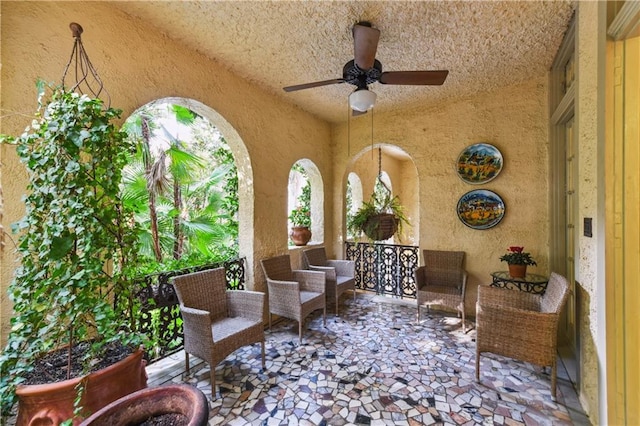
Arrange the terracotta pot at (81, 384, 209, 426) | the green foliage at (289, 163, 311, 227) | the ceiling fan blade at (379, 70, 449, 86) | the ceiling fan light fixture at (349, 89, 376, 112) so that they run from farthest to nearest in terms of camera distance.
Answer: the green foliage at (289, 163, 311, 227)
the ceiling fan light fixture at (349, 89, 376, 112)
the ceiling fan blade at (379, 70, 449, 86)
the terracotta pot at (81, 384, 209, 426)

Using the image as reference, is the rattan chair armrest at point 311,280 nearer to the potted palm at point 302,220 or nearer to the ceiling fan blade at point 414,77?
the potted palm at point 302,220

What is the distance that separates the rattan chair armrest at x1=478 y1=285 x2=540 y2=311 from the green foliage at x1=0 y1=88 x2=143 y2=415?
267cm

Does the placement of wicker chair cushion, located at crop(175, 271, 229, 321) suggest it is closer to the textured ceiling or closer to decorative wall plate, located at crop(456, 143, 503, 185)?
the textured ceiling

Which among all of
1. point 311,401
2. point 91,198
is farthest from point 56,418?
point 311,401

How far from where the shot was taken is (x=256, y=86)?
3084 mm

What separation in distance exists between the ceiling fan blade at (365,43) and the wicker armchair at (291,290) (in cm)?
203

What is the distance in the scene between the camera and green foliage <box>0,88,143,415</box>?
1.17 meters

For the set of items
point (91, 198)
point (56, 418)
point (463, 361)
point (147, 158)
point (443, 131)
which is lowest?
point (463, 361)

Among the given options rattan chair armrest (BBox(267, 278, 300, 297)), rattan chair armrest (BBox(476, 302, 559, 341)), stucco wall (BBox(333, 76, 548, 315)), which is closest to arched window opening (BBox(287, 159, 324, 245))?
stucco wall (BBox(333, 76, 548, 315))

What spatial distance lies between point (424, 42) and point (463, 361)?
A: 109 inches

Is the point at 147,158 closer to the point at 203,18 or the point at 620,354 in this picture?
the point at 203,18

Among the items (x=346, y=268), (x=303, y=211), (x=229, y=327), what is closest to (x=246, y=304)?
(x=229, y=327)

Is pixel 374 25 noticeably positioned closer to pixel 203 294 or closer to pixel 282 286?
pixel 282 286

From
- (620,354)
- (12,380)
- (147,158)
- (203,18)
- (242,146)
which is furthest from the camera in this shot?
(147,158)
